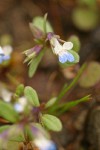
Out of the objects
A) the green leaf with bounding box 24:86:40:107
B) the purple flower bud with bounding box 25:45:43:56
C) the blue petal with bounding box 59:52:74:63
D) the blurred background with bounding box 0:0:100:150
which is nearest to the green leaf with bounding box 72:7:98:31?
the blurred background with bounding box 0:0:100:150

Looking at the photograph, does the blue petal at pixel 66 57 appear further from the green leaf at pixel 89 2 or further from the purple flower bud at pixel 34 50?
the green leaf at pixel 89 2


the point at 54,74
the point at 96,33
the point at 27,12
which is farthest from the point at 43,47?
the point at 27,12

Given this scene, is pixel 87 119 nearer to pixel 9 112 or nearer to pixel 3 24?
pixel 9 112

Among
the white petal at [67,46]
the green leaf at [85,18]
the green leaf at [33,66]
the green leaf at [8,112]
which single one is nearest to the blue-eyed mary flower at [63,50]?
the white petal at [67,46]

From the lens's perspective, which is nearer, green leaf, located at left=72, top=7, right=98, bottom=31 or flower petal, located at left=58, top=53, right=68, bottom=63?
flower petal, located at left=58, top=53, right=68, bottom=63

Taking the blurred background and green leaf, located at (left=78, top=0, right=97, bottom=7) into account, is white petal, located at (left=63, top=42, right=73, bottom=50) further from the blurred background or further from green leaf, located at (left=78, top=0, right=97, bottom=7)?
green leaf, located at (left=78, top=0, right=97, bottom=7)

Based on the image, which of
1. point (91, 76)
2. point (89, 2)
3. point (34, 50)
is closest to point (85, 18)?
point (89, 2)
